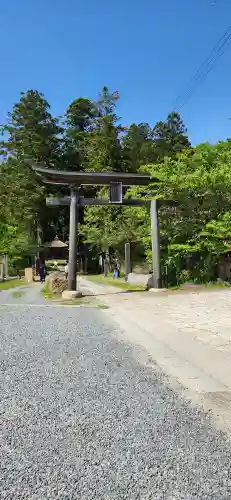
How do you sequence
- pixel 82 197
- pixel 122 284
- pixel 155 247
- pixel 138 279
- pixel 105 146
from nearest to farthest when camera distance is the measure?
pixel 82 197 < pixel 155 247 < pixel 138 279 < pixel 122 284 < pixel 105 146

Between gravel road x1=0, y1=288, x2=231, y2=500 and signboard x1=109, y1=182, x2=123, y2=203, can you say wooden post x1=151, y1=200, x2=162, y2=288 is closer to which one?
signboard x1=109, y1=182, x2=123, y2=203

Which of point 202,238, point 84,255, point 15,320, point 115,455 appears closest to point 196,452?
point 115,455

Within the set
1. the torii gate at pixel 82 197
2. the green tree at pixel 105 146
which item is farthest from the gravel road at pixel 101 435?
the green tree at pixel 105 146

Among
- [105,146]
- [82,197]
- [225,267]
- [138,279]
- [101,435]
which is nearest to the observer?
[101,435]

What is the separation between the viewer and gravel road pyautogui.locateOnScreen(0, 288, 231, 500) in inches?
89.1

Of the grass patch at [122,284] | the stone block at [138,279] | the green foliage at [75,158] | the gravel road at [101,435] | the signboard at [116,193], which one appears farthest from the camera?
the green foliage at [75,158]

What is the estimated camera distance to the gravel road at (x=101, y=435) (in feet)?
7.43

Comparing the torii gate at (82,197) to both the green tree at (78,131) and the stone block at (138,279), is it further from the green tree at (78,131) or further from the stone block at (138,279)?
the green tree at (78,131)

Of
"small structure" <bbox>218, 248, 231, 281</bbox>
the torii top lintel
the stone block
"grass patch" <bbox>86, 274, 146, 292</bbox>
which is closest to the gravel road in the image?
"small structure" <bbox>218, 248, 231, 281</bbox>

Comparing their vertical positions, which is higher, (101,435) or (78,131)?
(78,131)

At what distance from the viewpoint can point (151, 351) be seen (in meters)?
5.80

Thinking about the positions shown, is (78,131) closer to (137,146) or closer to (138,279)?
(137,146)

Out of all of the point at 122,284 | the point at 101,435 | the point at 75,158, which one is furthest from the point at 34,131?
the point at 101,435

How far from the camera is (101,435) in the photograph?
2.90 meters
